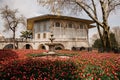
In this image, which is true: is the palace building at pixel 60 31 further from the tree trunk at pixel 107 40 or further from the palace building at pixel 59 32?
the tree trunk at pixel 107 40

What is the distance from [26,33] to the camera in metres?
59.9

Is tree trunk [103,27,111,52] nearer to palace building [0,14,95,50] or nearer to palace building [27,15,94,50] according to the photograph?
palace building [0,14,95,50]

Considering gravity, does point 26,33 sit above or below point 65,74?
above

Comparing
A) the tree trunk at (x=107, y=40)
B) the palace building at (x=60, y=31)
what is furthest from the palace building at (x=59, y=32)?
the tree trunk at (x=107, y=40)

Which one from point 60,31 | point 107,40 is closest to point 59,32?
point 60,31

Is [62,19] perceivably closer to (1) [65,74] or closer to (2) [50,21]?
(2) [50,21]

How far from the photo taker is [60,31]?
4097 cm

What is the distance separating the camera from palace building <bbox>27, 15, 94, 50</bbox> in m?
40.2

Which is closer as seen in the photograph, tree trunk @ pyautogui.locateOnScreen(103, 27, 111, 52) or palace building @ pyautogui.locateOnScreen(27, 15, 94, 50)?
tree trunk @ pyautogui.locateOnScreen(103, 27, 111, 52)

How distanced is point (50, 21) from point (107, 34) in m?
20.0

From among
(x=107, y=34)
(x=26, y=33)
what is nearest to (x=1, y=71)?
(x=107, y=34)

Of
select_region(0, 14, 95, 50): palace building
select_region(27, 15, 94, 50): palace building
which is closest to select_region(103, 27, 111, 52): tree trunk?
select_region(0, 14, 95, 50): palace building

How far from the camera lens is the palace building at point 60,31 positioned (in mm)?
40188

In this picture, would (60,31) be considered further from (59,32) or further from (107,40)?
(107,40)
